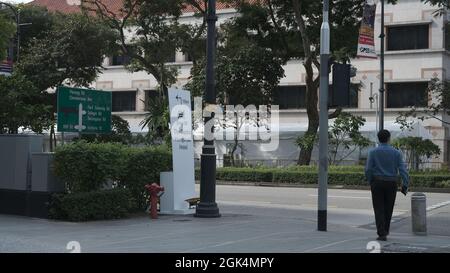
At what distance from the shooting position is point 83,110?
1727cm

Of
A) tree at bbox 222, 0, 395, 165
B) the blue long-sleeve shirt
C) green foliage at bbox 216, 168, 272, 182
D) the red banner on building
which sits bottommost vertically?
green foliage at bbox 216, 168, 272, 182

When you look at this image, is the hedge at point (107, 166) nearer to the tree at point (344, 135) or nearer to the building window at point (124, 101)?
the tree at point (344, 135)

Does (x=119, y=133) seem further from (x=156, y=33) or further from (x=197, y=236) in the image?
(x=197, y=236)

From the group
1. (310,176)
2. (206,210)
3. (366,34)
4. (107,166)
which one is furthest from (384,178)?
(310,176)

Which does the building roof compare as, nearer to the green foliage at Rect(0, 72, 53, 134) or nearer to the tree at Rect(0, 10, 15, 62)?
the green foliage at Rect(0, 72, 53, 134)

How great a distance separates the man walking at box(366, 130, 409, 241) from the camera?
11.4 m

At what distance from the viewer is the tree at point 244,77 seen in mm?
36062

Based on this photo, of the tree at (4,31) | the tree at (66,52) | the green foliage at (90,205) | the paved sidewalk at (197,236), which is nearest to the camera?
the paved sidewalk at (197,236)

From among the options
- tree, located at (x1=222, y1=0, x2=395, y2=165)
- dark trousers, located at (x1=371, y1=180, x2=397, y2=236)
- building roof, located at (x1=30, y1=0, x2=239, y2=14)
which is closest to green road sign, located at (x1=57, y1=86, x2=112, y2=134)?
dark trousers, located at (x1=371, y1=180, x2=397, y2=236)

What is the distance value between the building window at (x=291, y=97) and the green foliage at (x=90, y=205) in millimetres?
35427

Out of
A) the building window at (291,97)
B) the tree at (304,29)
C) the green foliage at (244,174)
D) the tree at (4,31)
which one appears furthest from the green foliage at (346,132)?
the tree at (4,31)

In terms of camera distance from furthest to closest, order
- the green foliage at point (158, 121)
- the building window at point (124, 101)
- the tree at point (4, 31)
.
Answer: the building window at point (124, 101), the green foliage at point (158, 121), the tree at point (4, 31)

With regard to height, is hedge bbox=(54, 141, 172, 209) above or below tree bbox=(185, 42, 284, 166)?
below

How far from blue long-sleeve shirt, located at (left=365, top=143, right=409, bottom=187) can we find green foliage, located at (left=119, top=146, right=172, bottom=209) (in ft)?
20.5
